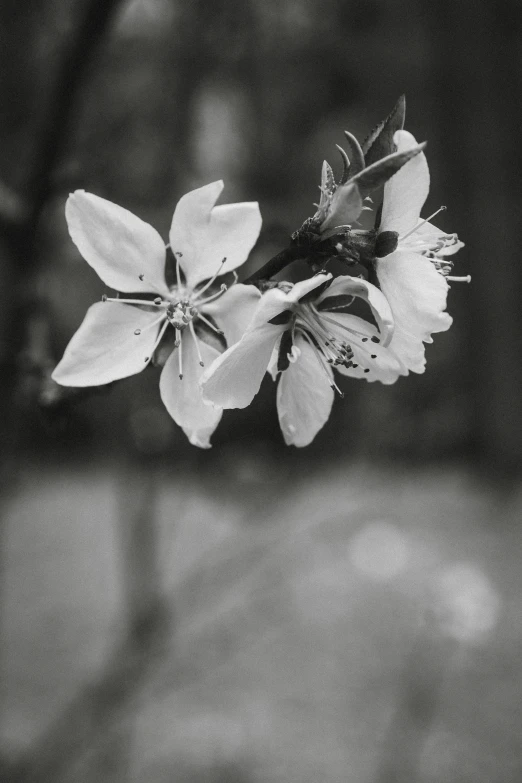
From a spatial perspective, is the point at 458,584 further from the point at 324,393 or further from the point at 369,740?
the point at 324,393

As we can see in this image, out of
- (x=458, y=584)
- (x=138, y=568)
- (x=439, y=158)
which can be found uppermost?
(x=439, y=158)

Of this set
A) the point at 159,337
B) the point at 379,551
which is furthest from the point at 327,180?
the point at 379,551

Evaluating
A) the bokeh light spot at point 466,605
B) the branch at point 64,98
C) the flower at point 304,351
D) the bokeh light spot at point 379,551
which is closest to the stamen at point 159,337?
the flower at point 304,351

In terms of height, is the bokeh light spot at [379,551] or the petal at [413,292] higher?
the petal at [413,292]

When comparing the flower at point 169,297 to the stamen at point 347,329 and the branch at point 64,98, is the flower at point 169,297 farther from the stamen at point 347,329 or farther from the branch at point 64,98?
the branch at point 64,98

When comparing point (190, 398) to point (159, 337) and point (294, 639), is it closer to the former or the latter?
point (159, 337)

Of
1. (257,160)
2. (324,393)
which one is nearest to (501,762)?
(257,160)
